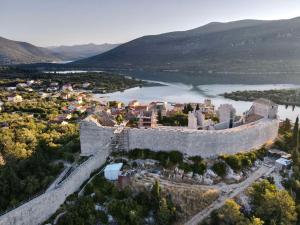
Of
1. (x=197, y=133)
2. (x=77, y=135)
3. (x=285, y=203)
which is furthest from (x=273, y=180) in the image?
(x=77, y=135)

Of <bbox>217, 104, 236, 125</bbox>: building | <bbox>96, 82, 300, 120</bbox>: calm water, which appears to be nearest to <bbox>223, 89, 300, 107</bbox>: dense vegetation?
<bbox>96, 82, 300, 120</bbox>: calm water

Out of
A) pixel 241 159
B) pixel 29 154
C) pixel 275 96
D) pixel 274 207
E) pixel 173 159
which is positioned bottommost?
pixel 275 96

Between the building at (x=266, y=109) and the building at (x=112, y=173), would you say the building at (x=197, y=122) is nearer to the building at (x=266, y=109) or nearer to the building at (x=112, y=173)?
the building at (x=266, y=109)

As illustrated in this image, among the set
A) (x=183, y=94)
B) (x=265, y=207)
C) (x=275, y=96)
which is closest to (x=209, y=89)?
(x=183, y=94)

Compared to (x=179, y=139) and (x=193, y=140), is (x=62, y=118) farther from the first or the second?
(x=193, y=140)

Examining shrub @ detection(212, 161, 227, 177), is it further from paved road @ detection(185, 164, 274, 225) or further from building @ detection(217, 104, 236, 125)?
building @ detection(217, 104, 236, 125)

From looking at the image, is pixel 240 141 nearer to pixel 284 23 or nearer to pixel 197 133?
pixel 197 133

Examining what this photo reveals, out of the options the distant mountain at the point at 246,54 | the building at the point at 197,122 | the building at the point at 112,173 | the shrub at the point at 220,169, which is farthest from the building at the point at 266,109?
the distant mountain at the point at 246,54
